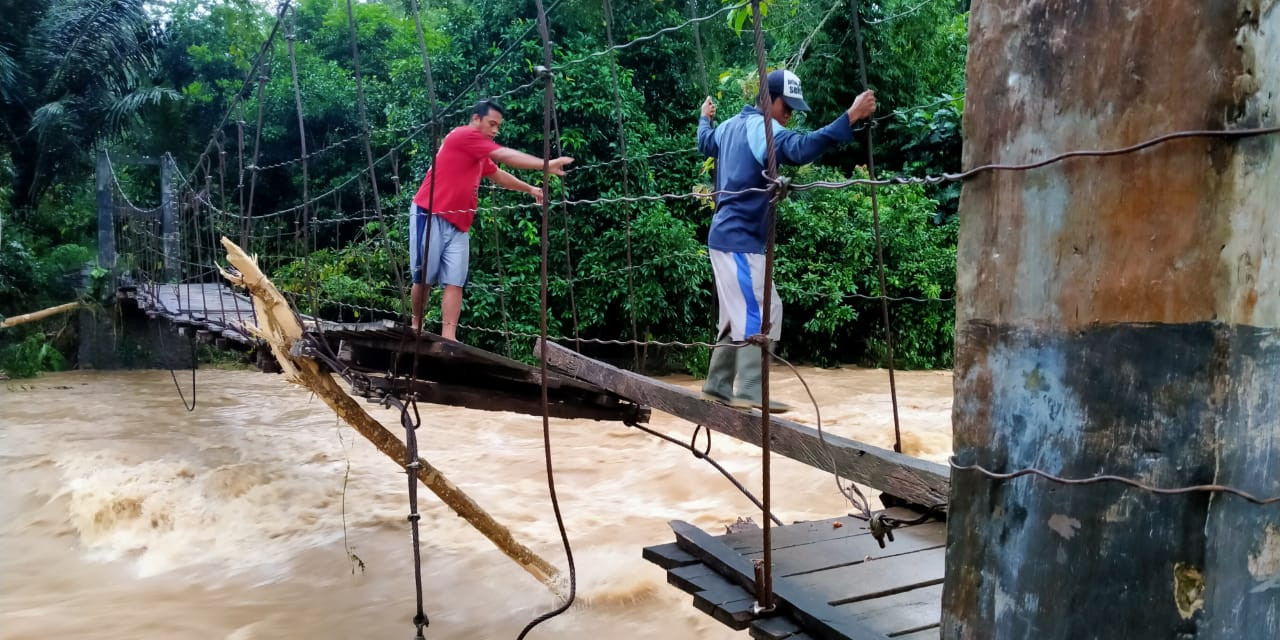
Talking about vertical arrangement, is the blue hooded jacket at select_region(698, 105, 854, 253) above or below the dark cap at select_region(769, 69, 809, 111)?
below

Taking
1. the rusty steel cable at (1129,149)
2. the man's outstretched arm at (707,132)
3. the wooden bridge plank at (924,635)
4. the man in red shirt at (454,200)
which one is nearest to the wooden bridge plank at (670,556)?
the wooden bridge plank at (924,635)

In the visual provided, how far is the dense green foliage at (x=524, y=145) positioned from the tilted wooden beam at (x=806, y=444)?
10.4 ft

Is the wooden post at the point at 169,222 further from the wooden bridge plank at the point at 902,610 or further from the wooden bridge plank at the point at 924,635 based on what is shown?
the wooden bridge plank at the point at 924,635

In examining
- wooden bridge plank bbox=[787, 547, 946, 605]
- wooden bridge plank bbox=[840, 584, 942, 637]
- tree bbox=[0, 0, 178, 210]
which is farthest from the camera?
tree bbox=[0, 0, 178, 210]

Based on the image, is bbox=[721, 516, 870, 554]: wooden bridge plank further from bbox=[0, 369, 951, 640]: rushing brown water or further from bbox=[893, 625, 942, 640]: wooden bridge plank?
bbox=[0, 369, 951, 640]: rushing brown water

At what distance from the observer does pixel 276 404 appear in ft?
27.8

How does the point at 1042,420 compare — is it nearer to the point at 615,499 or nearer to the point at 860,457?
the point at 860,457

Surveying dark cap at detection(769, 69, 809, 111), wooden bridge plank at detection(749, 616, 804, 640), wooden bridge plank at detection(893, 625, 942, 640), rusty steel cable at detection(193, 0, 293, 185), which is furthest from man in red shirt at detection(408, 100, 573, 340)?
wooden bridge plank at detection(893, 625, 942, 640)

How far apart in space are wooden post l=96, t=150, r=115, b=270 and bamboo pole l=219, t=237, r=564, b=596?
7.18m

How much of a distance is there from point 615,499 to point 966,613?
4.54 meters

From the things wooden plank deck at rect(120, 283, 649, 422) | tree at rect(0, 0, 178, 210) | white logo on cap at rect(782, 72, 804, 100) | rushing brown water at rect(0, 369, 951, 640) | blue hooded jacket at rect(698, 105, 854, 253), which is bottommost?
rushing brown water at rect(0, 369, 951, 640)

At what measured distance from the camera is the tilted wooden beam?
1.60 m

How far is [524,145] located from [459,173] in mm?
4404

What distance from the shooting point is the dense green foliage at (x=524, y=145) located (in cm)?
764
